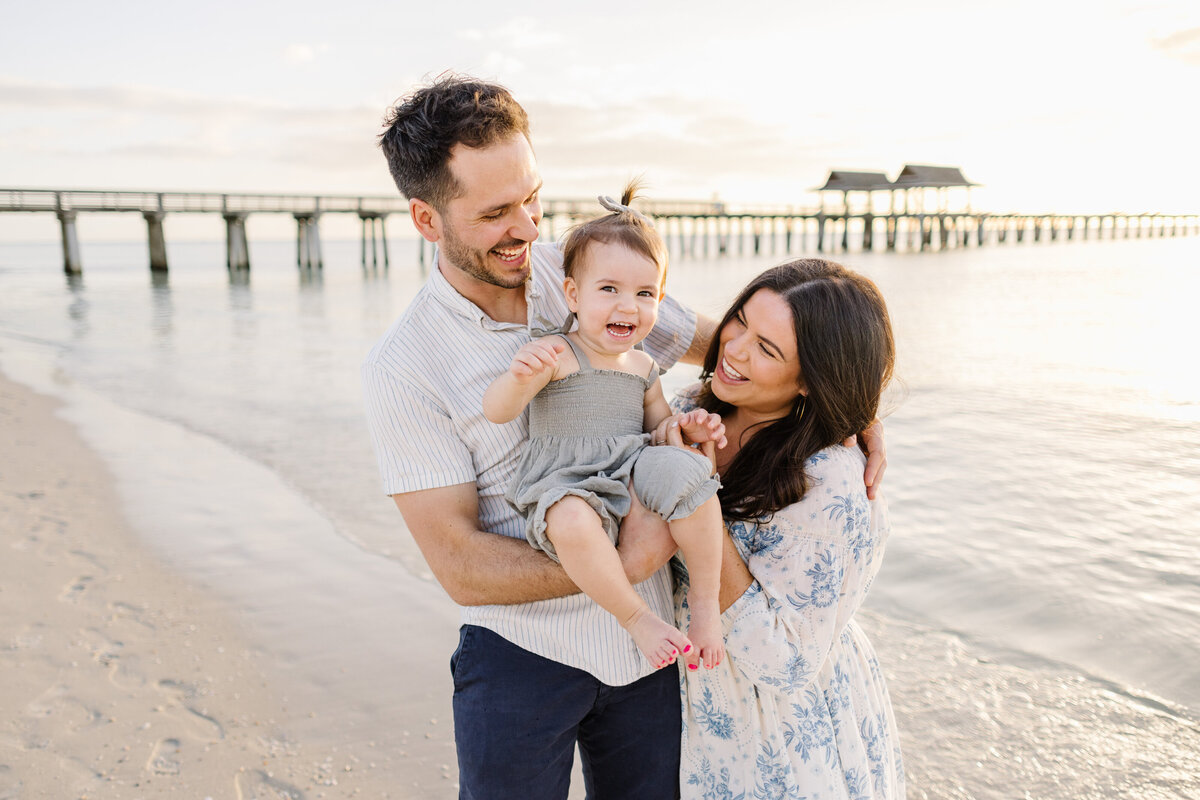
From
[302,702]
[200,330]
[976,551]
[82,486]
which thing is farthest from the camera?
[200,330]

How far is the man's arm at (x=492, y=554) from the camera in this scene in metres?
2.02

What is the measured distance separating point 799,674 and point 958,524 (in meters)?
4.73

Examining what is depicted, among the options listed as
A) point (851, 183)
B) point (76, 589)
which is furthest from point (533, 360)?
point (851, 183)

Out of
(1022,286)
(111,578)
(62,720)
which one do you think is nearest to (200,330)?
(111,578)

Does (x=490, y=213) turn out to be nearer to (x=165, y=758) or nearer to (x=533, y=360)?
(x=533, y=360)

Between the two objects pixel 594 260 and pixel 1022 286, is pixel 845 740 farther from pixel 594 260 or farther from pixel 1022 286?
pixel 1022 286

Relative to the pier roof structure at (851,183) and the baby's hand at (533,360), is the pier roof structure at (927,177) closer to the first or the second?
the pier roof structure at (851,183)

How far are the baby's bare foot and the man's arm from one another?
0.34 ft

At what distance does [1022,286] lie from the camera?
28.7 m

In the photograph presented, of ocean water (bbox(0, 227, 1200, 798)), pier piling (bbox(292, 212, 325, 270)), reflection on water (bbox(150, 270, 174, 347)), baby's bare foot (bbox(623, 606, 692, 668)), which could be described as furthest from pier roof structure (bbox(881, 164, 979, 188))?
baby's bare foot (bbox(623, 606, 692, 668))

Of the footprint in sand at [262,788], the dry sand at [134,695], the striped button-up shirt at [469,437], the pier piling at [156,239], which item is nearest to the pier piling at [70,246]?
the pier piling at [156,239]

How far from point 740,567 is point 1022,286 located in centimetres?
3032

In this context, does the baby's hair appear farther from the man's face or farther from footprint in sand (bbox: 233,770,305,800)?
footprint in sand (bbox: 233,770,305,800)

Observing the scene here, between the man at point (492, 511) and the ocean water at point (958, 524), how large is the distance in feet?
5.01
